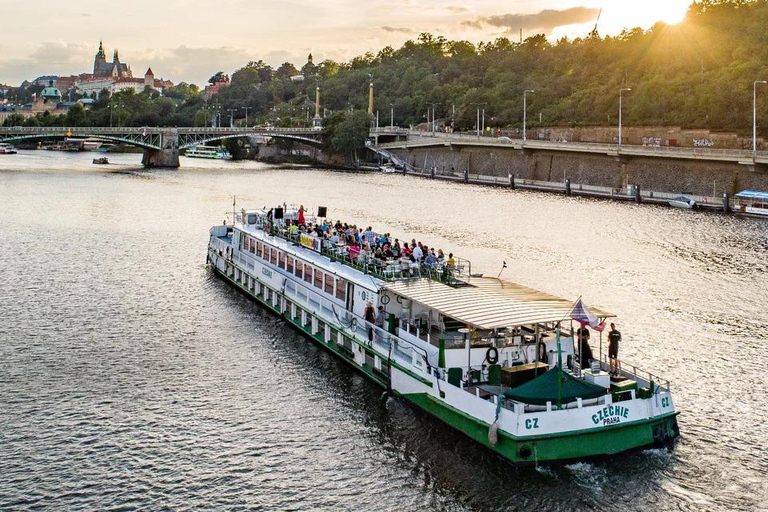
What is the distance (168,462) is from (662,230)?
4805 cm

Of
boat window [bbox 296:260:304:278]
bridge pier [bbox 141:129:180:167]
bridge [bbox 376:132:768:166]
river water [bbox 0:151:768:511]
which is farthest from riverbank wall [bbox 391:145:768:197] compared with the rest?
boat window [bbox 296:260:304:278]

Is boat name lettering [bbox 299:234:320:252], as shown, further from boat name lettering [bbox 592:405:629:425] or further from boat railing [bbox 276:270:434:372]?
boat name lettering [bbox 592:405:629:425]

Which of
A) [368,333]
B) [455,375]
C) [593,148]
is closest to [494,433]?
[455,375]

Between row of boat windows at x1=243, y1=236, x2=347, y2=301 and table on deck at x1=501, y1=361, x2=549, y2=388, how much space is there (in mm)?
8581

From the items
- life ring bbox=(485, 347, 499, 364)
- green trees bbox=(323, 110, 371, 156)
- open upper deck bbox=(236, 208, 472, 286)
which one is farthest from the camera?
green trees bbox=(323, 110, 371, 156)

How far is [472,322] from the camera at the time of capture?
22812 millimetres

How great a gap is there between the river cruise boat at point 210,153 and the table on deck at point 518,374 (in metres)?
153

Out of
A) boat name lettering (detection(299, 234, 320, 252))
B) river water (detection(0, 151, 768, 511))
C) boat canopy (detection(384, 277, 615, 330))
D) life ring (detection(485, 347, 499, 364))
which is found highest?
boat name lettering (detection(299, 234, 320, 252))

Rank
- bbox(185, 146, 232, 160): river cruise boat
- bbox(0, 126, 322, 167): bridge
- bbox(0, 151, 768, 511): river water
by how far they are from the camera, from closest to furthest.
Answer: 1. bbox(0, 151, 768, 511): river water
2. bbox(0, 126, 322, 167): bridge
3. bbox(185, 146, 232, 160): river cruise boat

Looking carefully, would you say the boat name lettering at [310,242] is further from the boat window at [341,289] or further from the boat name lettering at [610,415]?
the boat name lettering at [610,415]

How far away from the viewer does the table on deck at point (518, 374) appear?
23.0 m

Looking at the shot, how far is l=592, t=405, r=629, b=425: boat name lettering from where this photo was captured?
836 inches

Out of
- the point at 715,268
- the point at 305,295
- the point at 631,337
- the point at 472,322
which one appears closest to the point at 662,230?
the point at 715,268

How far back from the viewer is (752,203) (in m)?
72.2
